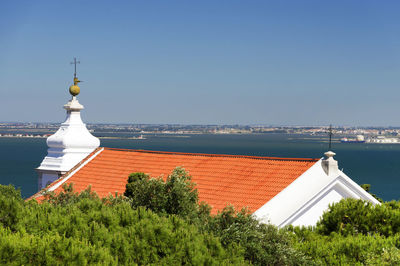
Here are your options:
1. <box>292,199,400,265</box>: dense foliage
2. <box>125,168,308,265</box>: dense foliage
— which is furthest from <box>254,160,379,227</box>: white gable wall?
<box>125,168,308,265</box>: dense foliage

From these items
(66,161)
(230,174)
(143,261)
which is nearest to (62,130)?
(66,161)

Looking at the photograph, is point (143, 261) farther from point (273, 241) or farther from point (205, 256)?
point (273, 241)

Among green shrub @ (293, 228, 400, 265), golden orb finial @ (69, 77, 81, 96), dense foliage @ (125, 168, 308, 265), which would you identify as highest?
golden orb finial @ (69, 77, 81, 96)

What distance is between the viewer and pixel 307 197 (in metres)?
21.8

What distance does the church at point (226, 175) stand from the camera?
71.2 feet

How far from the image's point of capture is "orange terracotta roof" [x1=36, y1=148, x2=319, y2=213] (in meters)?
22.5

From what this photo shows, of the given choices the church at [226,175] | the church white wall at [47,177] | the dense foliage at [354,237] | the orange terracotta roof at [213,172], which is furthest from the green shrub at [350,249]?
the church white wall at [47,177]

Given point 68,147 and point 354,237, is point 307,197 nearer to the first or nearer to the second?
point 354,237

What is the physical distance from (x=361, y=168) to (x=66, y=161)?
10503 cm

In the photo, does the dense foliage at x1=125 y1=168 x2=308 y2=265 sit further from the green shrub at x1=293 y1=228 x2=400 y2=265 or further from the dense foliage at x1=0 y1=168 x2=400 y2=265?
the green shrub at x1=293 y1=228 x2=400 y2=265

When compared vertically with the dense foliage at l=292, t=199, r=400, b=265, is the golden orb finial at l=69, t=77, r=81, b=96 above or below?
above

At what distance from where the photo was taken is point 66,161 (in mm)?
30969

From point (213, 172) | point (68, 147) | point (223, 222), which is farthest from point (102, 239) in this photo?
point (68, 147)

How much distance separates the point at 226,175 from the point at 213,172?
799 millimetres
